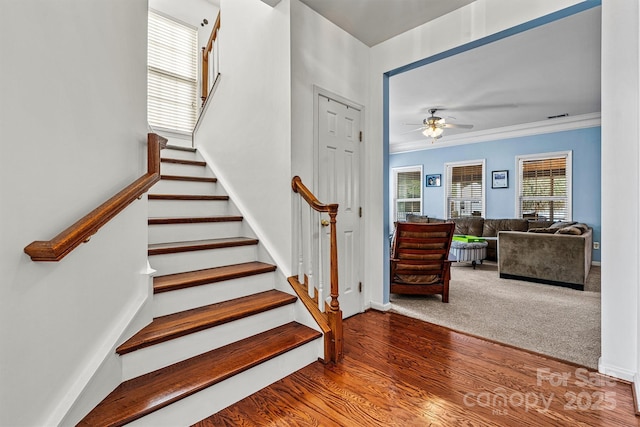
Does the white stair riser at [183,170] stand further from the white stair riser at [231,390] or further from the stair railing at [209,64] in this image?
the white stair riser at [231,390]

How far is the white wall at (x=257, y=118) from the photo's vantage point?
2.47 metres

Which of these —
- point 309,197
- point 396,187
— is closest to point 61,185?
point 309,197

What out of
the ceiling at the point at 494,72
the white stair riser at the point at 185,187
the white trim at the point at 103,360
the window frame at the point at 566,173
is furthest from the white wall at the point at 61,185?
the window frame at the point at 566,173

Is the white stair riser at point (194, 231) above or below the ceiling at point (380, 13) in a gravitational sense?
below

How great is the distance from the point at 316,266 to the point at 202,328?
106 centimetres

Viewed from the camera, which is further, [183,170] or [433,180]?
[433,180]

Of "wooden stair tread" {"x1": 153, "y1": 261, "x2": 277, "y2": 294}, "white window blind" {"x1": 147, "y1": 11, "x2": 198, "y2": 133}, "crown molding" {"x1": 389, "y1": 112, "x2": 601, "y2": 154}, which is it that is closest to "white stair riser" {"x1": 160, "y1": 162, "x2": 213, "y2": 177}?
"white window blind" {"x1": 147, "y1": 11, "x2": 198, "y2": 133}

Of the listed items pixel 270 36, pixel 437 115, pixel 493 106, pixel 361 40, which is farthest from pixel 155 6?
pixel 493 106

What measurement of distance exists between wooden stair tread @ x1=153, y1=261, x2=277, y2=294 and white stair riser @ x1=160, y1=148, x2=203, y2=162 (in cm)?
175

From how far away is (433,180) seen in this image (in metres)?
Answer: 8.02

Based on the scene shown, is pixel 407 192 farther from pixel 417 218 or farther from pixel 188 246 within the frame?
pixel 188 246

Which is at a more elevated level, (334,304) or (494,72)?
(494,72)

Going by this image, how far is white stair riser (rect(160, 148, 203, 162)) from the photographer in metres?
3.47

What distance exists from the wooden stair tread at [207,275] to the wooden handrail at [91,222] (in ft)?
2.19
